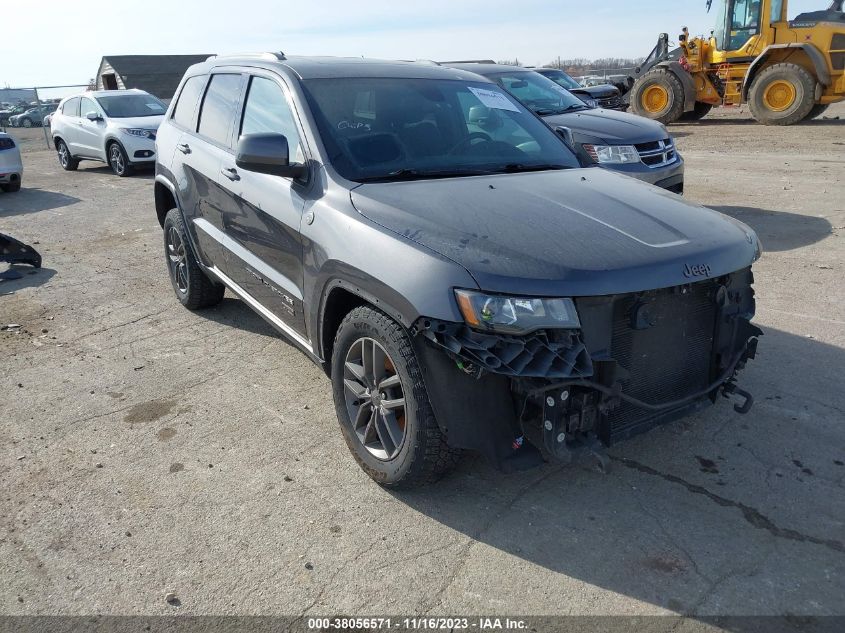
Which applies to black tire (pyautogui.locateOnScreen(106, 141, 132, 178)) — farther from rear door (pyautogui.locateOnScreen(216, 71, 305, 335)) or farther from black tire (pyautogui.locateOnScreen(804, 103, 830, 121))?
black tire (pyautogui.locateOnScreen(804, 103, 830, 121))

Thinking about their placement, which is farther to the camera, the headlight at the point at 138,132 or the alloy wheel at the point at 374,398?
the headlight at the point at 138,132

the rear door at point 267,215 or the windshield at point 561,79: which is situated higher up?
the windshield at point 561,79

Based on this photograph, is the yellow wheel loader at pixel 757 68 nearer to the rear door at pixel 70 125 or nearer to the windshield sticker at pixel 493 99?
the rear door at pixel 70 125

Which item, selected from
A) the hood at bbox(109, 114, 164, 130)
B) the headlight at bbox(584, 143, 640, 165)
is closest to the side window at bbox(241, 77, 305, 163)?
the headlight at bbox(584, 143, 640, 165)

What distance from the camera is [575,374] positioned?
2.69m

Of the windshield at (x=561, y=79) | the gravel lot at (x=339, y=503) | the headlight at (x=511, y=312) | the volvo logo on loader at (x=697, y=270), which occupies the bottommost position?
the gravel lot at (x=339, y=503)

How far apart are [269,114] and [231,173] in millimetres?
492

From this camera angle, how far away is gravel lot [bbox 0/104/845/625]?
272cm

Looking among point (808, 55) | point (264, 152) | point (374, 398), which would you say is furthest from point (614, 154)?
point (808, 55)

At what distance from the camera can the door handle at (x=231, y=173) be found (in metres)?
4.31

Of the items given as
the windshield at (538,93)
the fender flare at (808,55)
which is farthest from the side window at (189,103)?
the fender flare at (808,55)

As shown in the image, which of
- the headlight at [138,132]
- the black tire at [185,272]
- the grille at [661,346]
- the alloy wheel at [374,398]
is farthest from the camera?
the headlight at [138,132]

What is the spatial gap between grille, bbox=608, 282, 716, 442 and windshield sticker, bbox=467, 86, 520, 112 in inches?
77.5

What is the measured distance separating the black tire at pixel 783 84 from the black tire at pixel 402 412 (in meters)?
17.0
